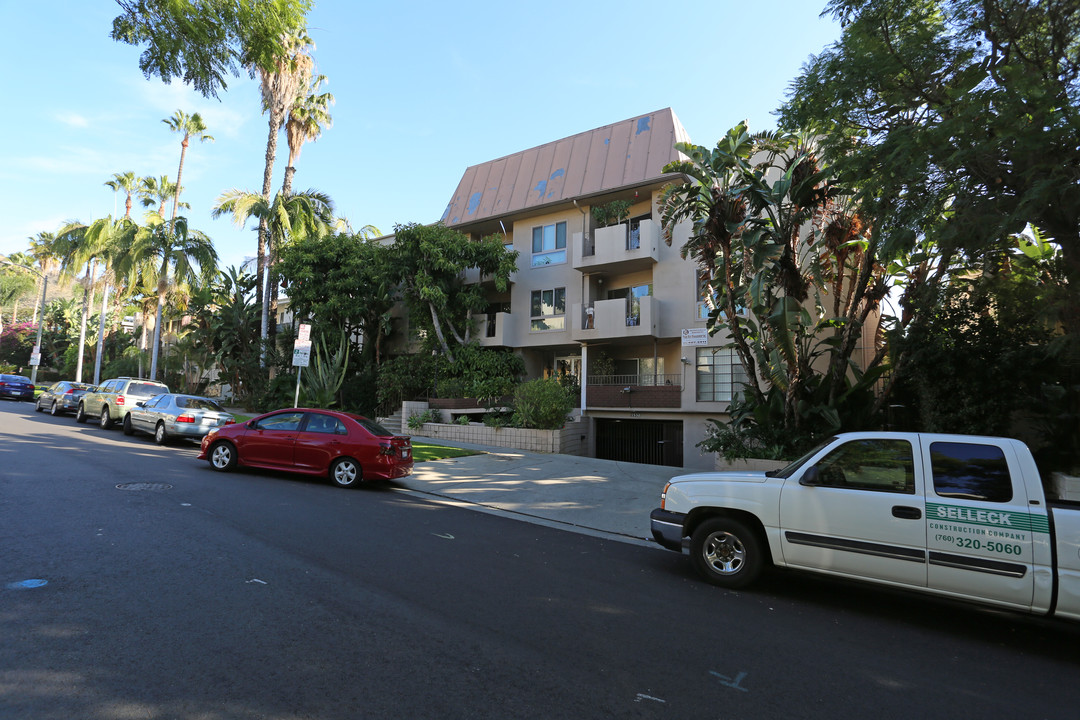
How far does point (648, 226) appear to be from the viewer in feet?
65.1

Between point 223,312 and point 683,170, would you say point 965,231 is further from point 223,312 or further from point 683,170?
point 223,312

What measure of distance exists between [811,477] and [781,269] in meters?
8.38

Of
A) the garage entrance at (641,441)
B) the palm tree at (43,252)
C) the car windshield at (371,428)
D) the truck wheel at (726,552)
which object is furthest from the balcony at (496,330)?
the palm tree at (43,252)

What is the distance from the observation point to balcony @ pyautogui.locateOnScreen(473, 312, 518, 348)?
2292cm

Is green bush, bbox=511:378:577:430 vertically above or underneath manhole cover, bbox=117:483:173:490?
above

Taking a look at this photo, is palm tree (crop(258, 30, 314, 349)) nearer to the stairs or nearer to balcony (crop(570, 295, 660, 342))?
the stairs

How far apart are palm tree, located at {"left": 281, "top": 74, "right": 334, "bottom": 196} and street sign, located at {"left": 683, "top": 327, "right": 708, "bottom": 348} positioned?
774 inches

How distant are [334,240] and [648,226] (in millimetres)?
13478

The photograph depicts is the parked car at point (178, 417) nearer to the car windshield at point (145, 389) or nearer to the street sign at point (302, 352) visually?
A: the street sign at point (302, 352)

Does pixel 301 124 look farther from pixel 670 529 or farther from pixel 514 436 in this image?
pixel 670 529

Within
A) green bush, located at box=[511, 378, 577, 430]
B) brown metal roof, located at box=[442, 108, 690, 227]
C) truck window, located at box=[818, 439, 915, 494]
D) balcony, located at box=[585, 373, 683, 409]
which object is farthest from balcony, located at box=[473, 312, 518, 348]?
truck window, located at box=[818, 439, 915, 494]

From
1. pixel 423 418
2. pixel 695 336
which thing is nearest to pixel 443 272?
pixel 423 418

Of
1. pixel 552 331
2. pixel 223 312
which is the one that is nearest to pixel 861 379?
pixel 552 331

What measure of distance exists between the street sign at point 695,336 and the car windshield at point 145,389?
1614 cm
